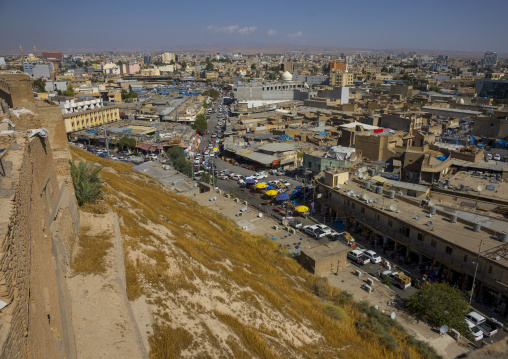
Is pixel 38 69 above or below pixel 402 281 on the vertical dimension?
above

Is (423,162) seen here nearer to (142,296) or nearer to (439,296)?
(439,296)

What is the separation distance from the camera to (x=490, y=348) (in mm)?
3379

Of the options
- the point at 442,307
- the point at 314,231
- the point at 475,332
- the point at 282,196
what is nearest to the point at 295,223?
the point at 314,231

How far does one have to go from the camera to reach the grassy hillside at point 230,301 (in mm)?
7574

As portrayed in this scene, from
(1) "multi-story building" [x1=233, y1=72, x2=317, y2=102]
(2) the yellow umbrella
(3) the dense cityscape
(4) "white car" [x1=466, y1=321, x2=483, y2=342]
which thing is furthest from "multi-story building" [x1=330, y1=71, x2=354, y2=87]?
(4) "white car" [x1=466, y1=321, x2=483, y2=342]

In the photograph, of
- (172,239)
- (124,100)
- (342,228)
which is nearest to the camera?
(172,239)

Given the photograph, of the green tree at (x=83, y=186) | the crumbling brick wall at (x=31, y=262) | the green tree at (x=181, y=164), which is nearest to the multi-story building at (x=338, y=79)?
the green tree at (x=181, y=164)

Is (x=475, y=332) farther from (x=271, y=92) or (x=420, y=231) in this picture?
(x=271, y=92)

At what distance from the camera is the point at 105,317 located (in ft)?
21.0

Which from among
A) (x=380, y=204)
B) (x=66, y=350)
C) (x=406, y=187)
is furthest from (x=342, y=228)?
(x=66, y=350)

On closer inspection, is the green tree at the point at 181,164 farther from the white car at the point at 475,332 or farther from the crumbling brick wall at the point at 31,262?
the white car at the point at 475,332

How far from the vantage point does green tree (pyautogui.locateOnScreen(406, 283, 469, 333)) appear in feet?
36.9

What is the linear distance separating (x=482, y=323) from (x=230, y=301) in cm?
879

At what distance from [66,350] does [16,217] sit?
6.96 feet
